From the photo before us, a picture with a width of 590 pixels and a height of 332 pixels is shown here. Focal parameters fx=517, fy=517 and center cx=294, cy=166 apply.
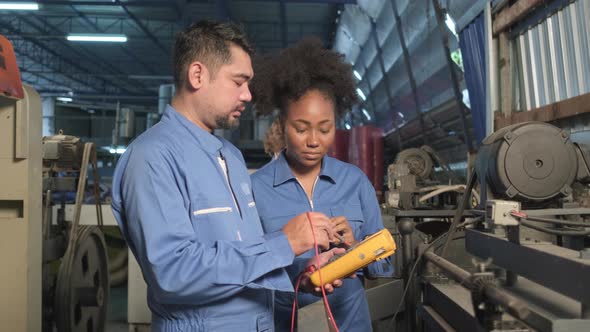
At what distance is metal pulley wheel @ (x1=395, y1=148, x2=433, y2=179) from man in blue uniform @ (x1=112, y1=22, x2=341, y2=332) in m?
1.77

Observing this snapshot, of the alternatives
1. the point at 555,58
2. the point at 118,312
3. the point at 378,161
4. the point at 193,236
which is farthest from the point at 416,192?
the point at 118,312

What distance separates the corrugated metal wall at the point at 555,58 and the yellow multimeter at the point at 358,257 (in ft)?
3.82

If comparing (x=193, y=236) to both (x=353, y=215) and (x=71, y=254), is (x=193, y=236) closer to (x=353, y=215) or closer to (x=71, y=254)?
(x=353, y=215)

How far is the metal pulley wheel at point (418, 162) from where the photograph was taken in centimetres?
285

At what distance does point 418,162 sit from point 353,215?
5.13 ft

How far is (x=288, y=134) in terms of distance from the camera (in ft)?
4.66

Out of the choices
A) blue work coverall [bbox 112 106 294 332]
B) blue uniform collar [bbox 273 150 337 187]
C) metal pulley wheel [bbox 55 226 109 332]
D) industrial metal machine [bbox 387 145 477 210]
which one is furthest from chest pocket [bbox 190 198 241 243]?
metal pulley wheel [bbox 55 226 109 332]

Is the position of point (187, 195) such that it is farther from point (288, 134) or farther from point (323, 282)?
point (288, 134)

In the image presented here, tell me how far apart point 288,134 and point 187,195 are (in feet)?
1.57

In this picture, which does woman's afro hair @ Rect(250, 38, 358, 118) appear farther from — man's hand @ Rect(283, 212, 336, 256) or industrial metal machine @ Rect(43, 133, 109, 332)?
industrial metal machine @ Rect(43, 133, 109, 332)

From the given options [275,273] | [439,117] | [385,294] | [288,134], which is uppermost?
[439,117]

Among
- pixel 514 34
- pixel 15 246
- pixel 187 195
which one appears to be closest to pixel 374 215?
pixel 187 195

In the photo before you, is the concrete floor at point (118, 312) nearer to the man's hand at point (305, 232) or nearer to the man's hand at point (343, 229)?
the man's hand at point (343, 229)

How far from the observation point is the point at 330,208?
140 cm
